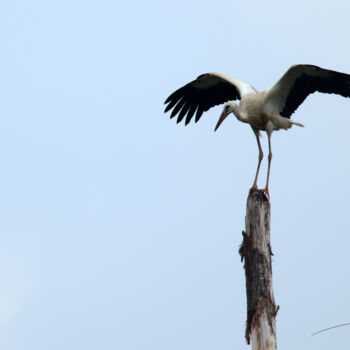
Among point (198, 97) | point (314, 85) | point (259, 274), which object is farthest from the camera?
point (198, 97)

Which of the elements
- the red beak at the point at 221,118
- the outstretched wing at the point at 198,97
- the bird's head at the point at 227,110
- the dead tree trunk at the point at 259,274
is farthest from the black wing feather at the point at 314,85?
the dead tree trunk at the point at 259,274

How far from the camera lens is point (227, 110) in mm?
11328

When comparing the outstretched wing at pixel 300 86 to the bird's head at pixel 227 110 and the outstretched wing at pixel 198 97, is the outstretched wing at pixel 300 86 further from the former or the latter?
the outstretched wing at pixel 198 97

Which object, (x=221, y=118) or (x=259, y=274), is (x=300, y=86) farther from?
(x=259, y=274)

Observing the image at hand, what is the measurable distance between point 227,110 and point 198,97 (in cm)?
154

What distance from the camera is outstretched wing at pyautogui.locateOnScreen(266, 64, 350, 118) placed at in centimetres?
1055

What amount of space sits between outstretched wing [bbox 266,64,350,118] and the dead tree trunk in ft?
10.5

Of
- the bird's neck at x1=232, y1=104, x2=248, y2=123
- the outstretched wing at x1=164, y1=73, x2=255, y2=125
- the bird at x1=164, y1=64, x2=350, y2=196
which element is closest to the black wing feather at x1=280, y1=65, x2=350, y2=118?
the bird at x1=164, y1=64, x2=350, y2=196

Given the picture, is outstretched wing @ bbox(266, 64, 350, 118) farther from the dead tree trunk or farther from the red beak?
the dead tree trunk

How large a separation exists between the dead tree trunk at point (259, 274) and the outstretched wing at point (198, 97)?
5067mm

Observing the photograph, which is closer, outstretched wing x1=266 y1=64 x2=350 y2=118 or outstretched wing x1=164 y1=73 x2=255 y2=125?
outstretched wing x1=266 y1=64 x2=350 y2=118

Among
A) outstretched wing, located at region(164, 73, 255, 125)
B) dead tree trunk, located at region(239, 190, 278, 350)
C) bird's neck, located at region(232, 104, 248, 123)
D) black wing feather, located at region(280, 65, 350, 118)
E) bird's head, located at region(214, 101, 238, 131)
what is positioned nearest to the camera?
dead tree trunk, located at region(239, 190, 278, 350)

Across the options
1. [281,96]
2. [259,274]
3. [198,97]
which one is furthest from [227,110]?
[259,274]

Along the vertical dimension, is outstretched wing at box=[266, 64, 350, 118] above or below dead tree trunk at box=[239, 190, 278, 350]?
above
